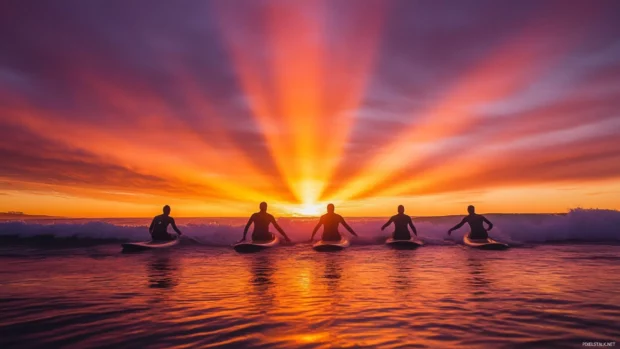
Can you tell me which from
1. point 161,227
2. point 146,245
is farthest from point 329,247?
point 146,245

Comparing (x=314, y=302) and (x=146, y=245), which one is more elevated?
(x=146, y=245)

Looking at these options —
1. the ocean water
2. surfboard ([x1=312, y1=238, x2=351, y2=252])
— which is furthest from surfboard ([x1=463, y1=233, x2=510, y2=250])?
surfboard ([x1=312, y1=238, x2=351, y2=252])

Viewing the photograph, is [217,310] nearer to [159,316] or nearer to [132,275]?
[159,316]

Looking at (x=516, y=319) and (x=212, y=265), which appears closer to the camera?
(x=516, y=319)

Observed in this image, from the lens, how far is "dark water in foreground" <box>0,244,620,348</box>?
511cm

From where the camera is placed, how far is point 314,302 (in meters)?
7.36

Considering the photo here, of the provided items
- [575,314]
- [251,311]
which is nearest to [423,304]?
[575,314]

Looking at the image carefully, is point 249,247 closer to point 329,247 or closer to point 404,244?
point 329,247

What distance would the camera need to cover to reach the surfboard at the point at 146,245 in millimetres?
18391

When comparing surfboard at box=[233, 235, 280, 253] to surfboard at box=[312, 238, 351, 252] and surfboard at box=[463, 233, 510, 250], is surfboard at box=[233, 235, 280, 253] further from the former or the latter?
surfboard at box=[463, 233, 510, 250]

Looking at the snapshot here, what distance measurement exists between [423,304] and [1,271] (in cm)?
1339

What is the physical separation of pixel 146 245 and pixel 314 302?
46.6 ft

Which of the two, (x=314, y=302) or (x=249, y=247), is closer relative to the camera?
(x=314, y=302)

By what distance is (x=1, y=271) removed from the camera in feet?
40.6
